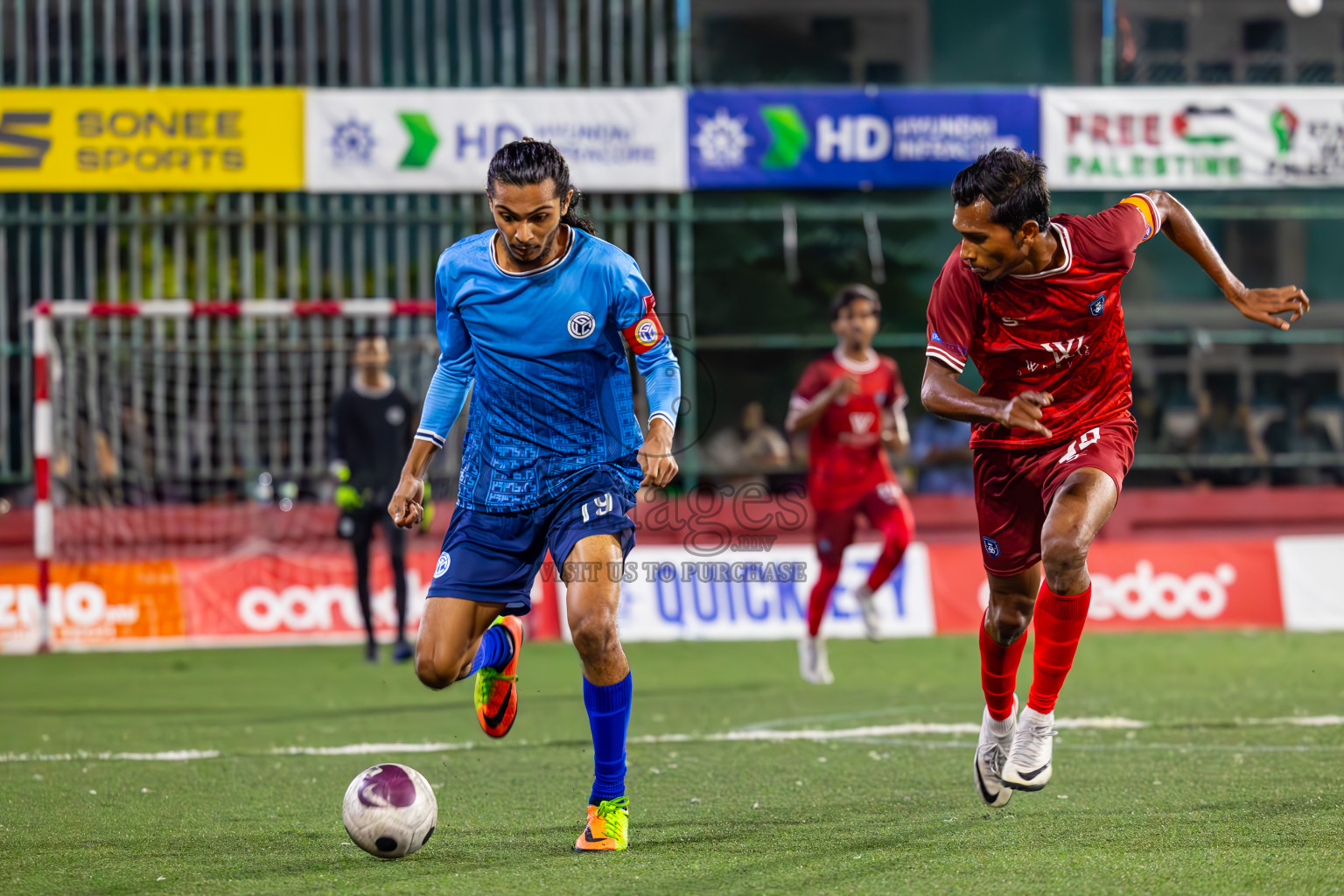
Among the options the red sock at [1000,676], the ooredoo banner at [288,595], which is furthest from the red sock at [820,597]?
the red sock at [1000,676]

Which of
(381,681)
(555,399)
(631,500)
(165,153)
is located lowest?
(381,681)

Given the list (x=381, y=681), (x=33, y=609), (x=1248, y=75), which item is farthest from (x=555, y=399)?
(x=1248, y=75)

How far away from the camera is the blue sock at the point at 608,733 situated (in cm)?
500

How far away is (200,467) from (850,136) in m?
6.79

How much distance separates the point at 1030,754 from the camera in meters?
5.37

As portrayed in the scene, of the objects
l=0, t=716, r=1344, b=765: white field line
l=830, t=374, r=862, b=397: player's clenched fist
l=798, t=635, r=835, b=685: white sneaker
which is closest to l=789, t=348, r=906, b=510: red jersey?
l=830, t=374, r=862, b=397: player's clenched fist

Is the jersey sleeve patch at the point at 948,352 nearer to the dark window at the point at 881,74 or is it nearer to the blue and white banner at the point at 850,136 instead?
the blue and white banner at the point at 850,136

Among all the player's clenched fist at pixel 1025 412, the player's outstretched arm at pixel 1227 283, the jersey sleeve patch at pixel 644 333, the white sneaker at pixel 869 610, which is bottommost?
the white sneaker at pixel 869 610

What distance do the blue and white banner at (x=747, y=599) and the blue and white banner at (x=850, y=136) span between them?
389cm

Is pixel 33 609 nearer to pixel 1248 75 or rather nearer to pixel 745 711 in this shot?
pixel 745 711

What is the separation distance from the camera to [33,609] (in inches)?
500

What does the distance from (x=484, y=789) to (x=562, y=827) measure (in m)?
0.91

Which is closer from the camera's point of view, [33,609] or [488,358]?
[488,358]

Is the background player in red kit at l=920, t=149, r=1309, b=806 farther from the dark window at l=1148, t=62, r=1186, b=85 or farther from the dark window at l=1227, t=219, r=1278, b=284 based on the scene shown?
the dark window at l=1227, t=219, r=1278, b=284
